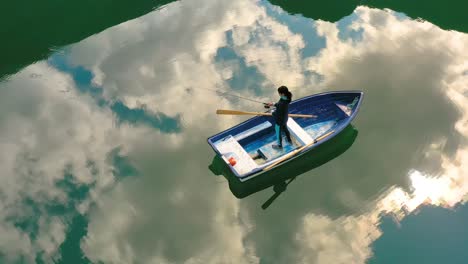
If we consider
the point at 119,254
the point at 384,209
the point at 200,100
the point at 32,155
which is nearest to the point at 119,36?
the point at 200,100

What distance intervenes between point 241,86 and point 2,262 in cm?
1157

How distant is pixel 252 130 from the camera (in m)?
16.7

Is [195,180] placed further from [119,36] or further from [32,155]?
[119,36]

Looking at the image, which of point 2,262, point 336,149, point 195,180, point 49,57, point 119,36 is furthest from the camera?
point 119,36

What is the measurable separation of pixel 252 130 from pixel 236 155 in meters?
1.73

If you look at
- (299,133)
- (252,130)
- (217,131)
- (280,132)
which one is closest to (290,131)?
(299,133)

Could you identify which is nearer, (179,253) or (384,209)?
(179,253)

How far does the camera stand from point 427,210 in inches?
592

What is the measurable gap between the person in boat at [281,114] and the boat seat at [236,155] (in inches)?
57.7

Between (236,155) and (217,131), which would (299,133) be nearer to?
(236,155)

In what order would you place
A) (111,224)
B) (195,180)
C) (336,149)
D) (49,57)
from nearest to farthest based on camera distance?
(111,224)
(195,180)
(336,149)
(49,57)

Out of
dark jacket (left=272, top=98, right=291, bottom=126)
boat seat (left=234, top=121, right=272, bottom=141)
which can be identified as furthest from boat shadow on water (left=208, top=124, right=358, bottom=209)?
dark jacket (left=272, top=98, right=291, bottom=126)

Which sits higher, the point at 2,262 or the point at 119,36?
the point at 119,36

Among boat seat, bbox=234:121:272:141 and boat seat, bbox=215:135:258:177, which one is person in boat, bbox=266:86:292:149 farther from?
boat seat, bbox=215:135:258:177
